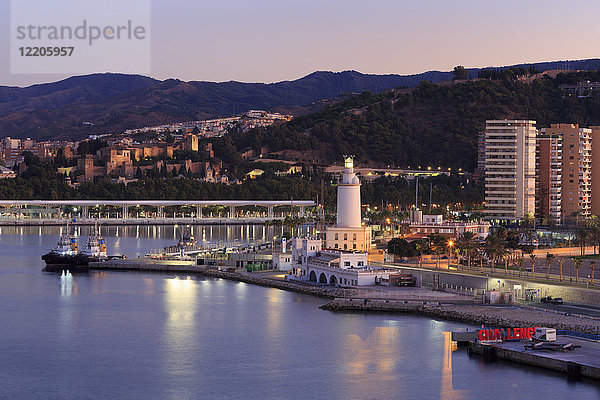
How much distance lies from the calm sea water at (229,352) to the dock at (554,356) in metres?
0.30

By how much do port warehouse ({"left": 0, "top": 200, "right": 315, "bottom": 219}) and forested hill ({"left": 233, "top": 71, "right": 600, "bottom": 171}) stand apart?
618 inches

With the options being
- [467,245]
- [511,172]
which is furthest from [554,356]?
[511,172]

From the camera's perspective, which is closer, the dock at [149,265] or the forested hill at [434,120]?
the dock at [149,265]

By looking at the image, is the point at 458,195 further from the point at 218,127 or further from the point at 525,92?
the point at 218,127

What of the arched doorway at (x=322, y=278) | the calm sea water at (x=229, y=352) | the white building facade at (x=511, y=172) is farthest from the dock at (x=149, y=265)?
the white building facade at (x=511, y=172)

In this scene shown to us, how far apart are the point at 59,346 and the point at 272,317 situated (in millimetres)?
7357

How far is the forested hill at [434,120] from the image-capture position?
11294 cm

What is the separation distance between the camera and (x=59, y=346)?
104ft

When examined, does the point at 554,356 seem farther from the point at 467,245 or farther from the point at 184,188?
the point at 184,188

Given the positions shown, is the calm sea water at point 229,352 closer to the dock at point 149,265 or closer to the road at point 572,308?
the road at point 572,308

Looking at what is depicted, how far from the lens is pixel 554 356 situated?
1064 inches

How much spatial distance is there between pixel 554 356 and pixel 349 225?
75.3ft

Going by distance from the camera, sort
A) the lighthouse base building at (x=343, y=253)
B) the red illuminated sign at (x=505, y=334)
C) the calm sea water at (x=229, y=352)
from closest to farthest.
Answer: the calm sea water at (x=229, y=352) → the red illuminated sign at (x=505, y=334) → the lighthouse base building at (x=343, y=253)

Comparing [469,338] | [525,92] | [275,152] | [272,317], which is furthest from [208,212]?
[469,338]
